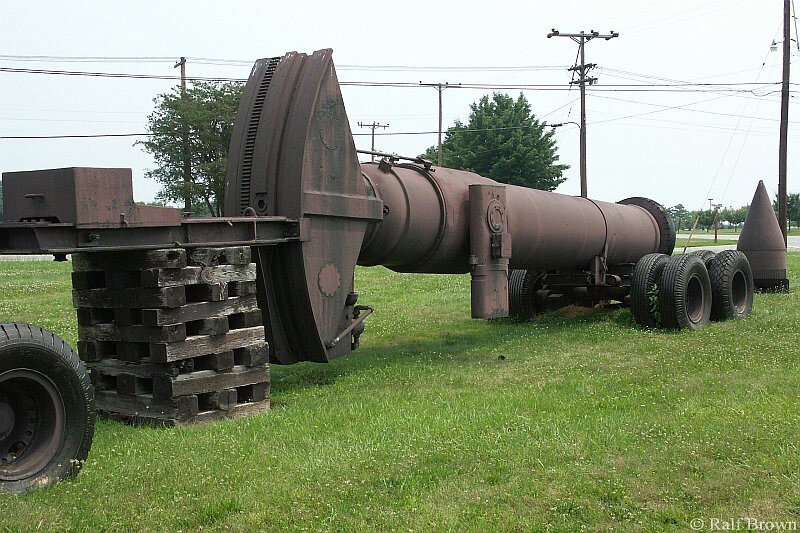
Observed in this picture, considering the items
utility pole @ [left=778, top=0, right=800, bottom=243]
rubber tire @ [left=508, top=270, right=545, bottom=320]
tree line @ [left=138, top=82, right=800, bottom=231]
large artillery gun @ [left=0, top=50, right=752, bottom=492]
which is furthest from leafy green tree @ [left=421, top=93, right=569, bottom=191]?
large artillery gun @ [left=0, top=50, right=752, bottom=492]

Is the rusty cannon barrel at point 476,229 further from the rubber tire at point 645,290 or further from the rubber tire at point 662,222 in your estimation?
the rubber tire at point 662,222

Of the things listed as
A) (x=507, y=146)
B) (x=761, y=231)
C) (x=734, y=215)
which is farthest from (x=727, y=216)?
(x=761, y=231)

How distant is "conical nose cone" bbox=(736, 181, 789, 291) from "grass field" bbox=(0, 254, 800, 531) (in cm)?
801

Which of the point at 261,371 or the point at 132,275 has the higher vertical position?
the point at 132,275

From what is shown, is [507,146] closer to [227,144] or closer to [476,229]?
[227,144]

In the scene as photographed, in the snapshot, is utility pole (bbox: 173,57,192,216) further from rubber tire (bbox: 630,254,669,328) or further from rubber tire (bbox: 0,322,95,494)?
rubber tire (bbox: 0,322,95,494)

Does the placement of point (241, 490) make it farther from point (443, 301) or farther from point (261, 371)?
point (443, 301)

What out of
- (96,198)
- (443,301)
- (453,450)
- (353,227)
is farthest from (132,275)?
(443,301)

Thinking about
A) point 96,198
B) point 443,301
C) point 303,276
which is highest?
point 96,198

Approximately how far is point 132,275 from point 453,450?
285 centimetres

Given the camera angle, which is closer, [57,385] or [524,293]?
[57,385]

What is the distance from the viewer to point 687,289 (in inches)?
467

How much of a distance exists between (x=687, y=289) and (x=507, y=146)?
1560 inches

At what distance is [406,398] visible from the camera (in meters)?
7.32
